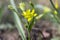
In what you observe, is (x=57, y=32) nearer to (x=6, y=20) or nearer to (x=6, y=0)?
(x=6, y=20)

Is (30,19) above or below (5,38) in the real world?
above

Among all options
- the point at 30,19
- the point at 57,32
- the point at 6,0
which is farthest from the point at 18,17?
the point at 6,0

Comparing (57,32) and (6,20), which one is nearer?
(57,32)

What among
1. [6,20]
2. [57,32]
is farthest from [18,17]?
[6,20]

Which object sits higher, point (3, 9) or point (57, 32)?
point (3, 9)

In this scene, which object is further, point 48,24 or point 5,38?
point 48,24

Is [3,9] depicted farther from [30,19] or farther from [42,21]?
[30,19]

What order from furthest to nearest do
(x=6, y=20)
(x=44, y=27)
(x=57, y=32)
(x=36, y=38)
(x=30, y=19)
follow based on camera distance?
(x=6, y=20) → (x=44, y=27) → (x=57, y=32) → (x=36, y=38) → (x=30, y=19)

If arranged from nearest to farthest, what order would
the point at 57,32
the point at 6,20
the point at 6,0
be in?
the point at 57,32
the point at 6,20
the point at 6,0

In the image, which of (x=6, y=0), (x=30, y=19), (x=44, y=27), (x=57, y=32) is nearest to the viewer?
(x=30, y=19)
